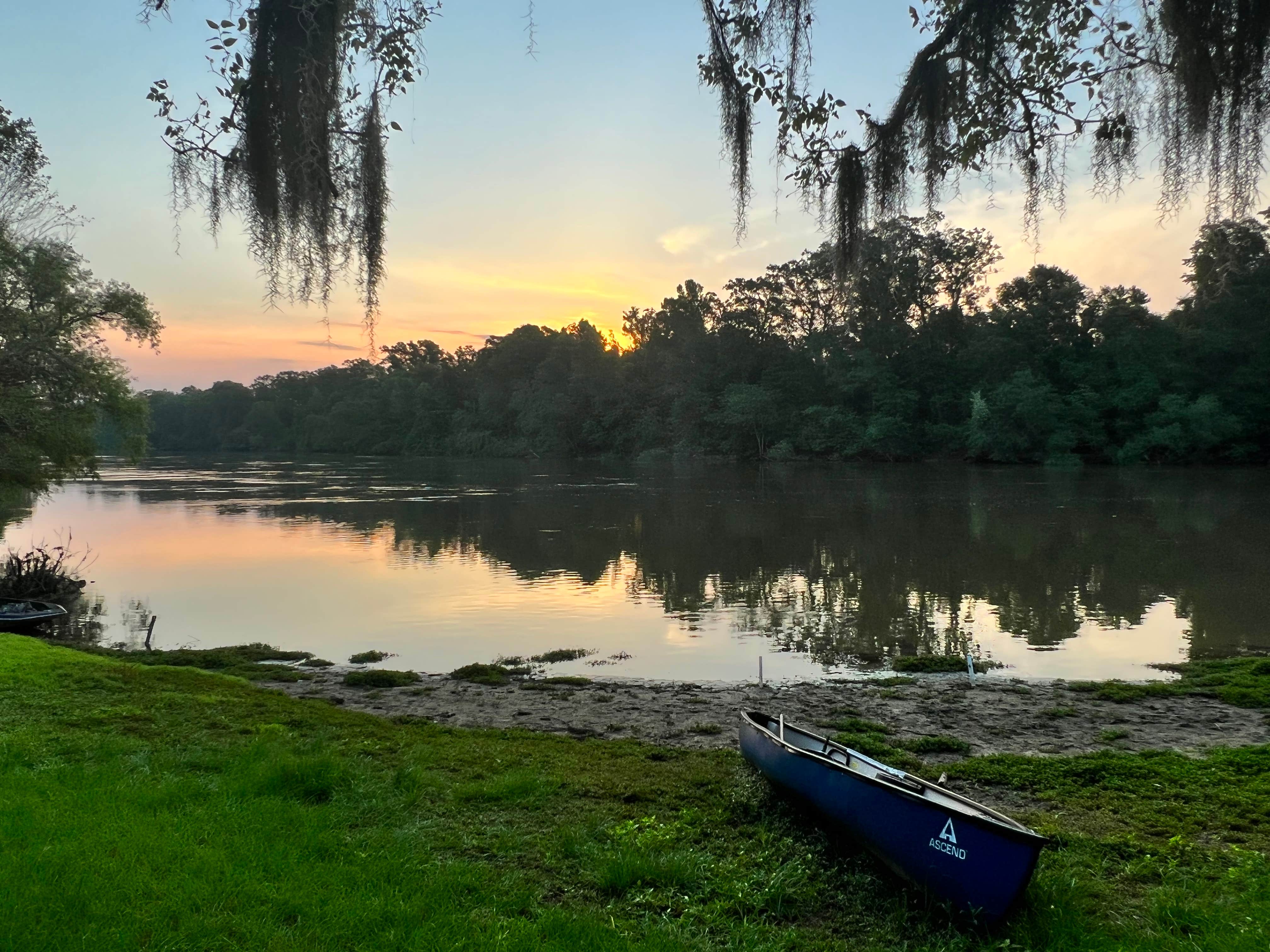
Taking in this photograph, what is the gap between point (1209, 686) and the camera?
11.3m

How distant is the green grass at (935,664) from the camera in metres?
Result: 13.2

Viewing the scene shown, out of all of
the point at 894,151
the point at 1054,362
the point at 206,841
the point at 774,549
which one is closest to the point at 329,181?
the point at 894,151

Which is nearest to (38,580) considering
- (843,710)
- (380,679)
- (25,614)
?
(25,614)

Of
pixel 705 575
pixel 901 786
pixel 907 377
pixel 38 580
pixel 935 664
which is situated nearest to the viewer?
pixel 901 786

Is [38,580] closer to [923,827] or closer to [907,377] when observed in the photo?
[923,827]

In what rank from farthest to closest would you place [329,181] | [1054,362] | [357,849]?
[1054,362], [329,181], [357,849]

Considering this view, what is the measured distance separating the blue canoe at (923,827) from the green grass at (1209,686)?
22.9ft

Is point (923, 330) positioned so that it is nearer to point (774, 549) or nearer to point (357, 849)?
point (774, 549)

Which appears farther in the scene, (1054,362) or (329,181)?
(1054,362)

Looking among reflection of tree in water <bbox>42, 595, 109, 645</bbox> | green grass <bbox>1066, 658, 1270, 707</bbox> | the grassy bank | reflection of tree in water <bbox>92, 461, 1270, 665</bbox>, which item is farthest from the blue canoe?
reflection of tree in water <bbox>42, 595, 109, 645</bbox>

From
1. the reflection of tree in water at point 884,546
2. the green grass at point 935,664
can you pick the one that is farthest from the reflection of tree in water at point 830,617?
the green grass at point 935,664

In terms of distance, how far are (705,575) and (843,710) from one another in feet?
39.4

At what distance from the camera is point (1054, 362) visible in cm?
6450

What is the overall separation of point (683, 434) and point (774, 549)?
6184cm
